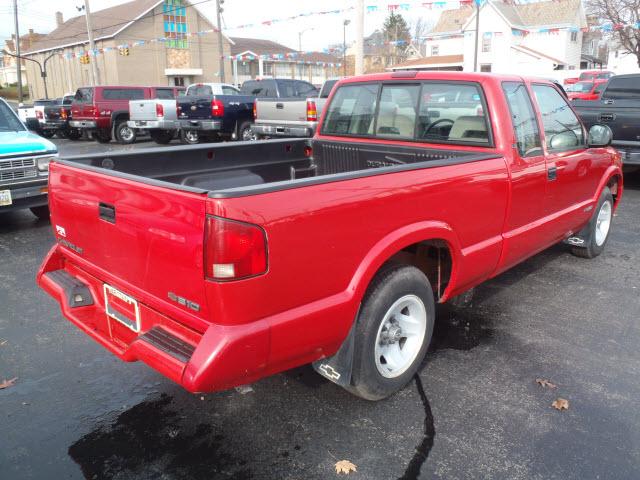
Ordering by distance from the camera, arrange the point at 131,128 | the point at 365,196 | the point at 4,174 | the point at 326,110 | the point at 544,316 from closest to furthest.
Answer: the point at 365,196, the point at 544,316, the point at 326,110, the point at 4,174, the point at 131,128

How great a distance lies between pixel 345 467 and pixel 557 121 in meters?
3.39

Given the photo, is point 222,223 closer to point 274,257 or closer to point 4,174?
point 274,257

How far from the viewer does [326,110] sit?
499 cm

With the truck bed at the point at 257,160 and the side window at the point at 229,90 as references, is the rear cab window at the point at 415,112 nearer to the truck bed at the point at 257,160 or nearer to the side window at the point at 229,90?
the truck bed at the point at 257,160

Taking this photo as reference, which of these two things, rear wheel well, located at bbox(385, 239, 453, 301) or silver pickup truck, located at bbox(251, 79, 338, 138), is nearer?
rear wheel well, located at bbox(385, 239, 453, 301)

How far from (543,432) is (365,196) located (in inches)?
63.5

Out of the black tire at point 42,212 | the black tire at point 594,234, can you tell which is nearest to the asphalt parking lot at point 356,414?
the black tire at point 594,234

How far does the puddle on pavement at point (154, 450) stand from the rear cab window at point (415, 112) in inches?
104

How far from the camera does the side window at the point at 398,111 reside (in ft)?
14.0

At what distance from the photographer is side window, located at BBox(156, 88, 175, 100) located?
793 inches

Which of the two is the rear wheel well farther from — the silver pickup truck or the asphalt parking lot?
the silver pickup truck

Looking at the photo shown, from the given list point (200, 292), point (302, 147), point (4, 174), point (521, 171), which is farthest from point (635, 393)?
point (4, 174)

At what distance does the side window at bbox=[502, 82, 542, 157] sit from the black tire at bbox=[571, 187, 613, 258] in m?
1.74

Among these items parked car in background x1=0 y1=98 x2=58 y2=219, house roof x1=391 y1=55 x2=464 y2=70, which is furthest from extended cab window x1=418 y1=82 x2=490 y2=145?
house roof x1=391 y1=55 x2=464 y2=70
